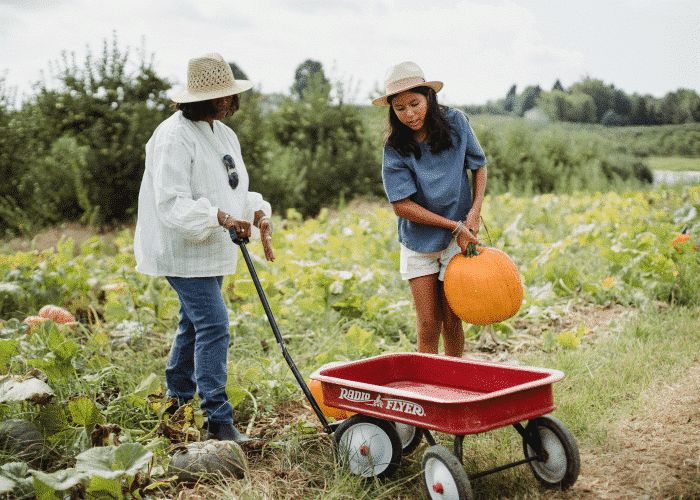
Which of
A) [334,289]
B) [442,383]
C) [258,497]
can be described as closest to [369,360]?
[442,383]

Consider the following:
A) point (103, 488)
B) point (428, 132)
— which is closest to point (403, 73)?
point (428, 132)

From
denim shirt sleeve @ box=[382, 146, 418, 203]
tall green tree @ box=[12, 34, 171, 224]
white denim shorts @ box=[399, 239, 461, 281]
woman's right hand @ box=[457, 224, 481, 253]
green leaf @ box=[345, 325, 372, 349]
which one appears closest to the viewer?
woman's right hand @ box=[457, 224, 481, 253]

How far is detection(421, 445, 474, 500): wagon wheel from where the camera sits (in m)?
2.07

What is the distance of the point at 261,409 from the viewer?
10.7 ft

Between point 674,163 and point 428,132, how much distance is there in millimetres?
10860

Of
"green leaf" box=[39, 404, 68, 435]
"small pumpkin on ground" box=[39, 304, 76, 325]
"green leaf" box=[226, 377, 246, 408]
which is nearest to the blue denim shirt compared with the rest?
"green leaf" box=[226, 377, 246, 408]

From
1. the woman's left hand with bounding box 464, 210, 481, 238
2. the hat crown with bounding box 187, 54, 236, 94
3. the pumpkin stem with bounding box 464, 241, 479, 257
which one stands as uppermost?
the hat crown with bounding box 187, 54, 236, 94

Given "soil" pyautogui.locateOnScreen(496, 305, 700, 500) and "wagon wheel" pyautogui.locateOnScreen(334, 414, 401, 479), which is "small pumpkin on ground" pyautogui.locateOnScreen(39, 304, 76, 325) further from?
"soil" pyautogui.locateOnScreen(496, 305, 700, 500)

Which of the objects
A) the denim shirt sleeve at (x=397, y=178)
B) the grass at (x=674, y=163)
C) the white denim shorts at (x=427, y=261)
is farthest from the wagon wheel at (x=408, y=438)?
the grass at (x=674, y=163)

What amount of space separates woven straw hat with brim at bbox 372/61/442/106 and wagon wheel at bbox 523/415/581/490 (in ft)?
4.86

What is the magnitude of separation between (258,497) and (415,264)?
1254mm

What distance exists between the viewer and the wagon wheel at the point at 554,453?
2.21 meters

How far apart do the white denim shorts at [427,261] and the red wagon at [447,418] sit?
387 mm

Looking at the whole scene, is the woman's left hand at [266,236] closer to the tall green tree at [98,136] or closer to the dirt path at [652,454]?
the dirt path at [652,454]
